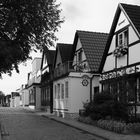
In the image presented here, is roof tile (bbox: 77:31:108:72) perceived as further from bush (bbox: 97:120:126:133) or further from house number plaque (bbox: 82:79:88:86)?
bush (bbox: 97:120:126:133)

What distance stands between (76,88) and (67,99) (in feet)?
4.02

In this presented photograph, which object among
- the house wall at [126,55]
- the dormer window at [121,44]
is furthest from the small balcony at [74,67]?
the dormer window at [121,44]

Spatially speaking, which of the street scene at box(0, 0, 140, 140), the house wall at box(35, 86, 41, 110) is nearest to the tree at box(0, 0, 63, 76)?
the street scene at box(0, 0, 140, 140)

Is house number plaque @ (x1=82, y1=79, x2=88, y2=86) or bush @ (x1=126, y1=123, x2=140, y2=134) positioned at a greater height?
house number plaque @ (x1=82, y1=79, x2=88, y2=86)

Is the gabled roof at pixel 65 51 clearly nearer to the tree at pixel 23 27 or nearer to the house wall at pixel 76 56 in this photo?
the house wall at pixel 76 56

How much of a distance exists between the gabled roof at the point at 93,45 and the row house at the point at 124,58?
9.46ft

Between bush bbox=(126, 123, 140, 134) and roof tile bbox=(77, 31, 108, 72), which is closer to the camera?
bush bbox=(126, 123, 140, 134)

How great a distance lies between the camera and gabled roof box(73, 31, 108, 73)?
27.3 meters

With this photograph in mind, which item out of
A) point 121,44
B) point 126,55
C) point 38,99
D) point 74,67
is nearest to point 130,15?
point 121,44

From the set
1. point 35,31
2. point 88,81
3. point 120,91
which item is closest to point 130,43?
point 120,91

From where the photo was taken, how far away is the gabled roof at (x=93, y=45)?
89.7 feet

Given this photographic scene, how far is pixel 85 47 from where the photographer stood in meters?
28.3

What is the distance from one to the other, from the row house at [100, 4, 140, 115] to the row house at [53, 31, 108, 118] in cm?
231

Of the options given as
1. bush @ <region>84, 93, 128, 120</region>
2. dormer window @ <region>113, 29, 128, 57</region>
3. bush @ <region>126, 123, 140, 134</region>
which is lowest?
bush @ <region>126, 123, 140, 134</region>
